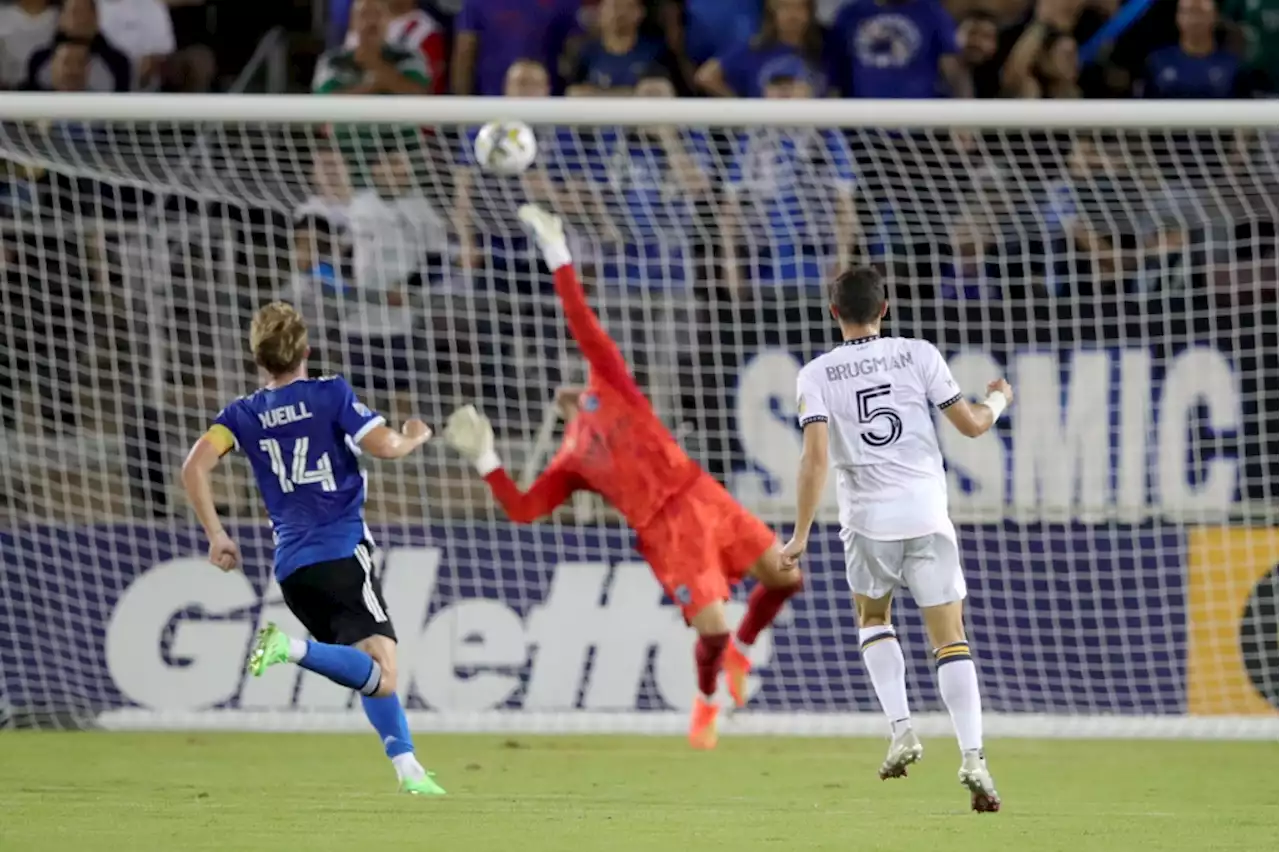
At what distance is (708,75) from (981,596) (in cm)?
369

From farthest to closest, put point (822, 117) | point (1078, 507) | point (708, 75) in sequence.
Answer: point (708, 75) < point (1078, 507) < point (822, 117)

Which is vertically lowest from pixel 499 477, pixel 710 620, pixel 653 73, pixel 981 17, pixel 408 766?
pixel 408 766

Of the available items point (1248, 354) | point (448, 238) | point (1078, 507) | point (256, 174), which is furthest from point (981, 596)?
point (256, 174)

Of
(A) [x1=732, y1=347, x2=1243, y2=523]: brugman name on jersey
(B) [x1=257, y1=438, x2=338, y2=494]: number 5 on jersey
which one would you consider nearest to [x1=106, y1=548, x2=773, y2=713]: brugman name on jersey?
(A) [x1=732, y1=347, x2=1243, y2=523]: brugman name on jersey

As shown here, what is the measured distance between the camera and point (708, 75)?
40.3 ft

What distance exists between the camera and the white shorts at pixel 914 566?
22.4 ft

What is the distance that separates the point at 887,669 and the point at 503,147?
3.32 meters

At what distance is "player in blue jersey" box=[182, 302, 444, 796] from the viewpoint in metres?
7.25

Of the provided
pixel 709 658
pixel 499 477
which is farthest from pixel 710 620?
pixel 499 477

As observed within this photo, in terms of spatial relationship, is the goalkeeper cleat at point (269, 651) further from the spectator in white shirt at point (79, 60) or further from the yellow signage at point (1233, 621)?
the spectator in white shirt at point (79, 60)

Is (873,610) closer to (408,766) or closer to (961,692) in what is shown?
(961,692)

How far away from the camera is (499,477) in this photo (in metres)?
8.81

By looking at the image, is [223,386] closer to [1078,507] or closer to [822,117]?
[822,117]

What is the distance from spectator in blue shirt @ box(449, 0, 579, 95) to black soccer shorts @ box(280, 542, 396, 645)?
5.79m
